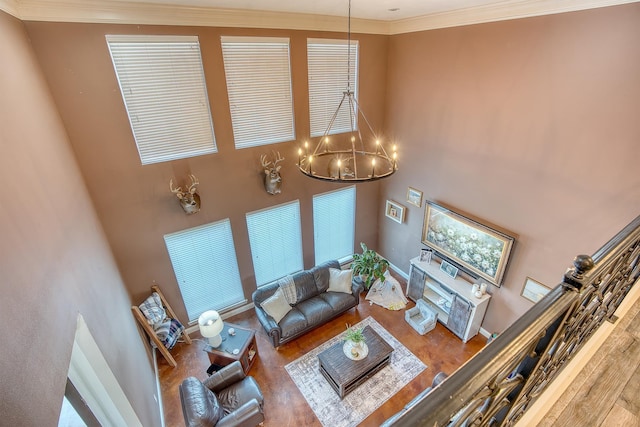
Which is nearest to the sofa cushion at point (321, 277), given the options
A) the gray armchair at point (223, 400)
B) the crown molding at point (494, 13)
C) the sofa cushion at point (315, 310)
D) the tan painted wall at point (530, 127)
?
the sofa cushion at point (315, 310)

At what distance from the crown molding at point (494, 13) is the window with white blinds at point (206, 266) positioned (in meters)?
4.33

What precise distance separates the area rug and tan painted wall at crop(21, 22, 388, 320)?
176 centimetres

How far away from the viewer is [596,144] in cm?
323

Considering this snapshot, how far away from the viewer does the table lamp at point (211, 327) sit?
14.0ft

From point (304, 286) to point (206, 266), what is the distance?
1.73 meters

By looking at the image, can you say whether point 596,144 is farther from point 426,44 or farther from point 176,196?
point 176,196

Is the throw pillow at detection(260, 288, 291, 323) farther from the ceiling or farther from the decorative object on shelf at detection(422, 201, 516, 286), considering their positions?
the ceiling

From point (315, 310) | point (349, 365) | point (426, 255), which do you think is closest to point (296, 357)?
point (315, 310)

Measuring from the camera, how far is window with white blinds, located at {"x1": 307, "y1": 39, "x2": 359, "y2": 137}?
15.8 feet

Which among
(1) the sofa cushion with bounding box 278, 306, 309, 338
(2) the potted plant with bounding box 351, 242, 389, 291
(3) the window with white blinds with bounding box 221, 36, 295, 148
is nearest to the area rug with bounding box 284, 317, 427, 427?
(1) the sofa cushion with bounding box 278, 306, 309, 338

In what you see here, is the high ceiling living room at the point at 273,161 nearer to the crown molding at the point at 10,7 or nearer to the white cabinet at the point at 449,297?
the crown molding at the point at 10,7

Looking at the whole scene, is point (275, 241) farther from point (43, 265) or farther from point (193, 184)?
point (43, 265)

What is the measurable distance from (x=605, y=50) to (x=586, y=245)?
2.09 m

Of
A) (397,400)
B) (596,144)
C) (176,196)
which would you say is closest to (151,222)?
(176,196)
